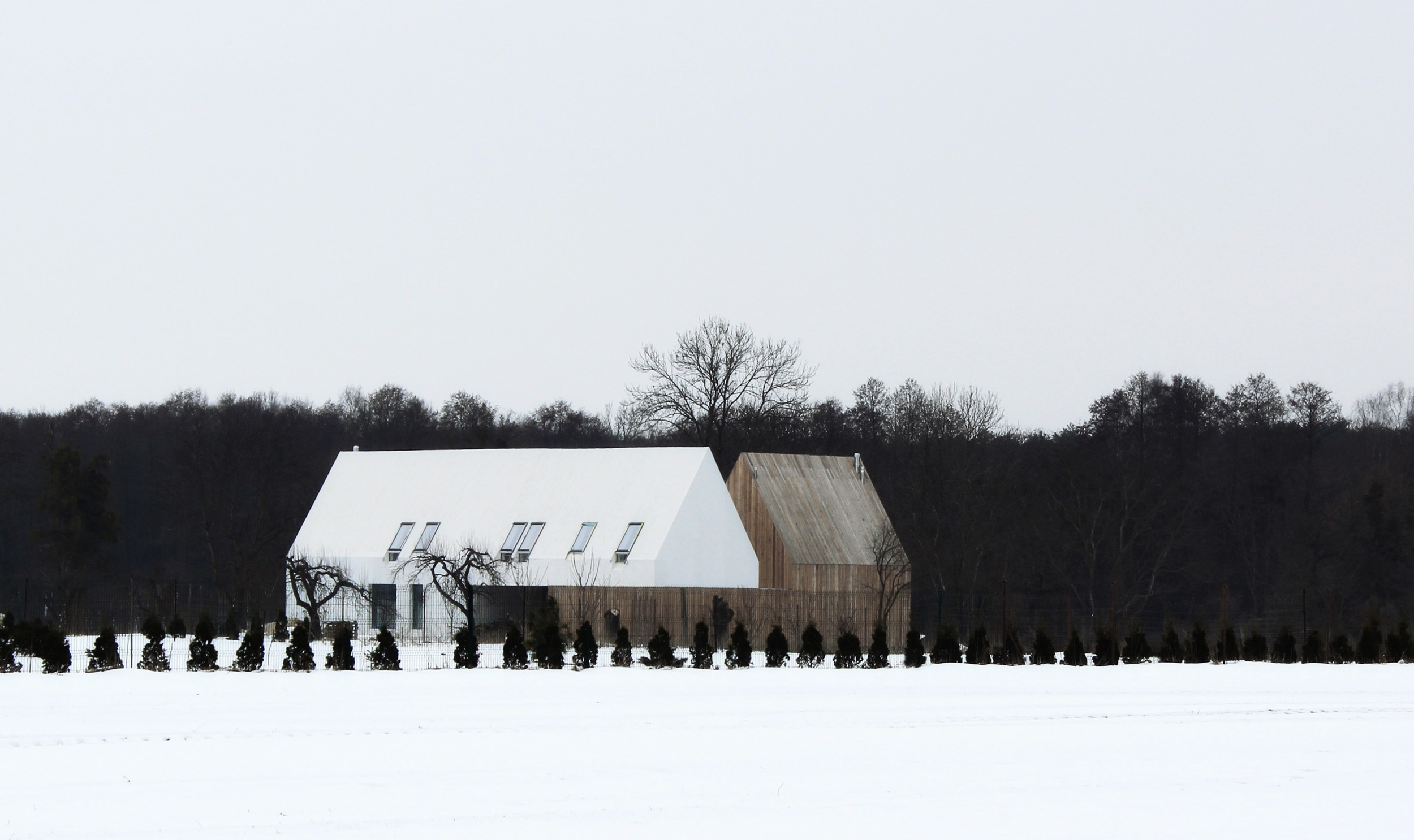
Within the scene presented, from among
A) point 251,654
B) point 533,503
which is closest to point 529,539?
point 533,503

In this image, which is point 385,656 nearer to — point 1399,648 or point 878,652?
point 878,652

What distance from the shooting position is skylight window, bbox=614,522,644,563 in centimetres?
3891

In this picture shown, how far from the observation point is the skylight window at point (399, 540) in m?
41.7

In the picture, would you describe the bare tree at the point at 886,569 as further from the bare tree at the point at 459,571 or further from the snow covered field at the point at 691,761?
the snow covered field at the point at 691,761

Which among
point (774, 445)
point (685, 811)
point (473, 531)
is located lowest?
point (685, 811)

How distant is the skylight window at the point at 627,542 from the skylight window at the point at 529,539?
2.41 meters

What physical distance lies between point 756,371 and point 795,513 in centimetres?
1799

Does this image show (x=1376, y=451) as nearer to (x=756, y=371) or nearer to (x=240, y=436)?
(x=756, y=371)

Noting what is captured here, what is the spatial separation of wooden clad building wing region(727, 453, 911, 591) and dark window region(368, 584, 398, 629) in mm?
9517

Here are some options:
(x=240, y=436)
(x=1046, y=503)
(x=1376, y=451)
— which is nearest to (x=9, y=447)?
(x=240, y=436)

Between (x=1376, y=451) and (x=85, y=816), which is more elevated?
(x=1376, y=451)

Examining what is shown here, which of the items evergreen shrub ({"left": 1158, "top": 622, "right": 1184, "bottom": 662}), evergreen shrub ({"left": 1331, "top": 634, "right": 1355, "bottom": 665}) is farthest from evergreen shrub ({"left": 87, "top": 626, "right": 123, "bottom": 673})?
evergreen shrub ({"left": 1331, "top": 634, "right": 1355, "bottom": 665})

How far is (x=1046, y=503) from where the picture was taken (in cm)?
6209

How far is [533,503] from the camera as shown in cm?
4184
